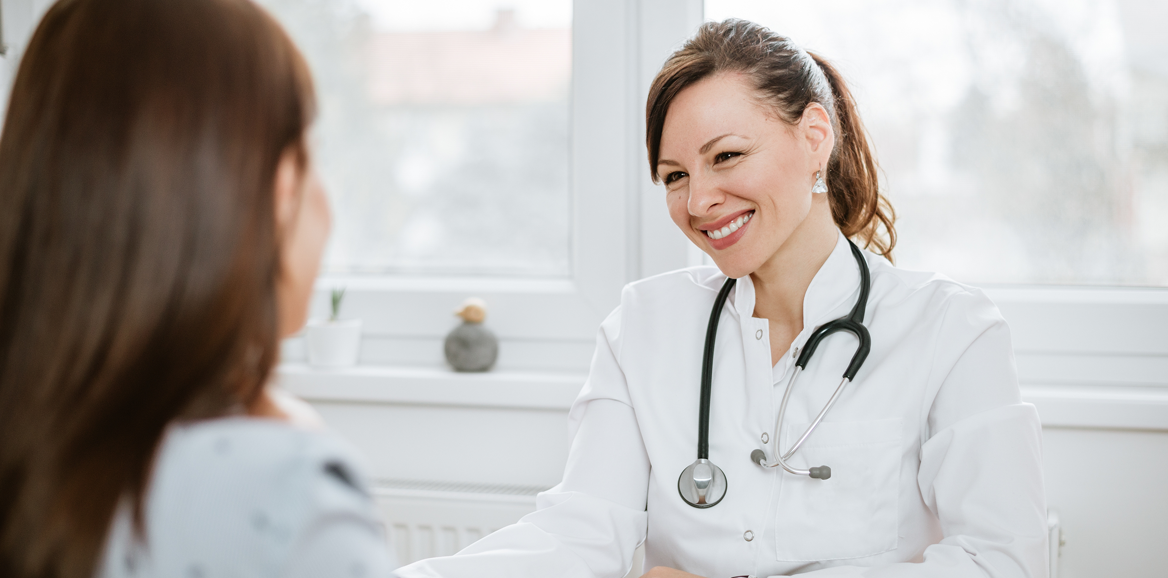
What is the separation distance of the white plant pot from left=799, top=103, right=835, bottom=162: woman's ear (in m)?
1.05

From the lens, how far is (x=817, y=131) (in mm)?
1154

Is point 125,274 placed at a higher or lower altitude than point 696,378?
higher

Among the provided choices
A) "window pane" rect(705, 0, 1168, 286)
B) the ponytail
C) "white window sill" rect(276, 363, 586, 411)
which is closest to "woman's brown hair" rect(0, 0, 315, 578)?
the ponytail

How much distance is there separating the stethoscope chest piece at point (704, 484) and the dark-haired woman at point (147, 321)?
66 centimetres

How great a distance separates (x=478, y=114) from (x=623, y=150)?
0.37m

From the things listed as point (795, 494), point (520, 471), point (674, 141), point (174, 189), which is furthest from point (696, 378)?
point (174, 189)

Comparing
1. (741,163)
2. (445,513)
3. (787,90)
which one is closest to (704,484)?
(741,163)

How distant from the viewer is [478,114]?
5.82 feet

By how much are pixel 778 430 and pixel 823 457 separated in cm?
7

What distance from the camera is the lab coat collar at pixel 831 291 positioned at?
1133 mm

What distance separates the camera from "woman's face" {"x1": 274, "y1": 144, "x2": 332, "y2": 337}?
55cm

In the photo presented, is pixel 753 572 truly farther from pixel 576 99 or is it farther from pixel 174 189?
pixel 576 99

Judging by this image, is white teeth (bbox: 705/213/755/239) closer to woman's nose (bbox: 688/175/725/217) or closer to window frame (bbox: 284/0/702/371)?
woman's nose (bbox: 688/175/725/217)

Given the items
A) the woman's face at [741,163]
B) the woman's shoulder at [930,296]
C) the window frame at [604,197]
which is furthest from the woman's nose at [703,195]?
the window frame at [604,197]
